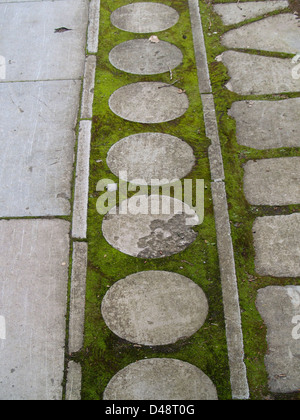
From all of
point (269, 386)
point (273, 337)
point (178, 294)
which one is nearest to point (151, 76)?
point (178, 294)

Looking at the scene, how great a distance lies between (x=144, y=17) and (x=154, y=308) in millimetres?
4500

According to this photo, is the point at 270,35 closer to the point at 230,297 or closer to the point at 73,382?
the point at 230,297

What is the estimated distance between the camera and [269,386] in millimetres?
3365

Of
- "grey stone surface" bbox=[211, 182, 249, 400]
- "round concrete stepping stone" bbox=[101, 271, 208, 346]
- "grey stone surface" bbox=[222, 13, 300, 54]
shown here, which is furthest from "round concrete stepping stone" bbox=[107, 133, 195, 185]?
"grey stone surface" bbox=[222, 13, 300, 54]

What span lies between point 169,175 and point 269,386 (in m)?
2.21

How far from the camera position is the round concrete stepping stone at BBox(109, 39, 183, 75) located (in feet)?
18.8


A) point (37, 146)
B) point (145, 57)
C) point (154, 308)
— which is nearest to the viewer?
point (154, 308)

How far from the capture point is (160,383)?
3391 mm

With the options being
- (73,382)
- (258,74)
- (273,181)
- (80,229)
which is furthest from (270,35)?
(73,382)

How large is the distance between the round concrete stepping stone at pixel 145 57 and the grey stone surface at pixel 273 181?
6.33 feet

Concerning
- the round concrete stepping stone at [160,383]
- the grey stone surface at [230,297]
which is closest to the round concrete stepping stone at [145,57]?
the grey stone surface at [230,297]

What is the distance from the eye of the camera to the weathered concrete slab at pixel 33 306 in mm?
3463

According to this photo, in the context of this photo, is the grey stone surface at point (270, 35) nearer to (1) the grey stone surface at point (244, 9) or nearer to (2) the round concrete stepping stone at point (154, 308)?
(1) the grey stone surface at point (244, 9)

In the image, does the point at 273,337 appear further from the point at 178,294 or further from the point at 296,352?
the point at 178,294
